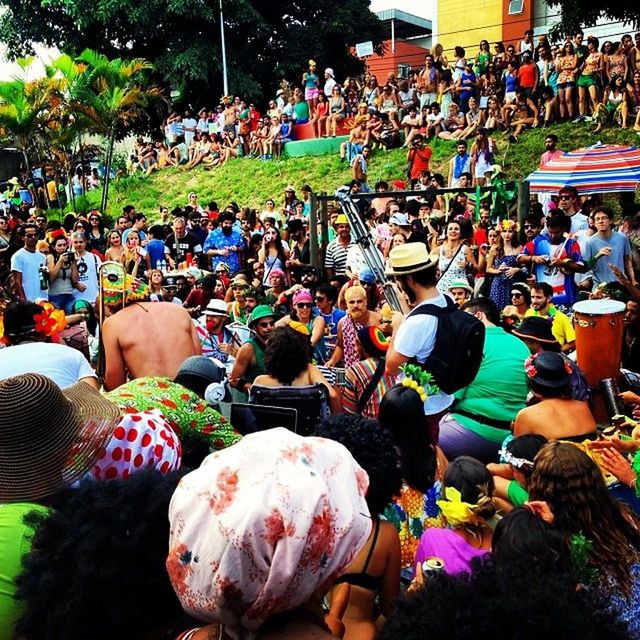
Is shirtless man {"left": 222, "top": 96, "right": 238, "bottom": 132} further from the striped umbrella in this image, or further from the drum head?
the drum head

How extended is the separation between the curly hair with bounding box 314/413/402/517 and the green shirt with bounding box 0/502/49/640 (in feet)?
3.47

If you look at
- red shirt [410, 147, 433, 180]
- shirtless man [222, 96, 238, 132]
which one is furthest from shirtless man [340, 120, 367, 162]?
shirtless man [222, 96, 238, 132]

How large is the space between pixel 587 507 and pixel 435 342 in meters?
1.78

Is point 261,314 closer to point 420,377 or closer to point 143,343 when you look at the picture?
point 143,343

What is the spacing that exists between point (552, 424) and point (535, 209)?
6.33m

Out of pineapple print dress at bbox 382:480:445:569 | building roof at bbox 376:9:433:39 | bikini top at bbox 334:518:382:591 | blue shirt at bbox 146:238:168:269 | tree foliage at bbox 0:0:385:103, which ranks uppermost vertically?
building roof at bbox 376:9:433:39

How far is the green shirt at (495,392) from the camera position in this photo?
449cm

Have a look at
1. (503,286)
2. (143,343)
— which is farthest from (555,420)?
(503,286)

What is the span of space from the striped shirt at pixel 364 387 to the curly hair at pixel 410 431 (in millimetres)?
1057

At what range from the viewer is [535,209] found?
9.86 m

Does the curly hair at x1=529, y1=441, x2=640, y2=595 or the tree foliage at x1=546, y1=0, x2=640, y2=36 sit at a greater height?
the tree foliage at x1=546, y1=0, x2=640, y2=36

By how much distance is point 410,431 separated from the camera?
3551 mm

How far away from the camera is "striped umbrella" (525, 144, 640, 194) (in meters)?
10.0

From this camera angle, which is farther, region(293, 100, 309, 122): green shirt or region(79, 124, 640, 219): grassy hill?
region(293, 100, 309, 122): green shirt
